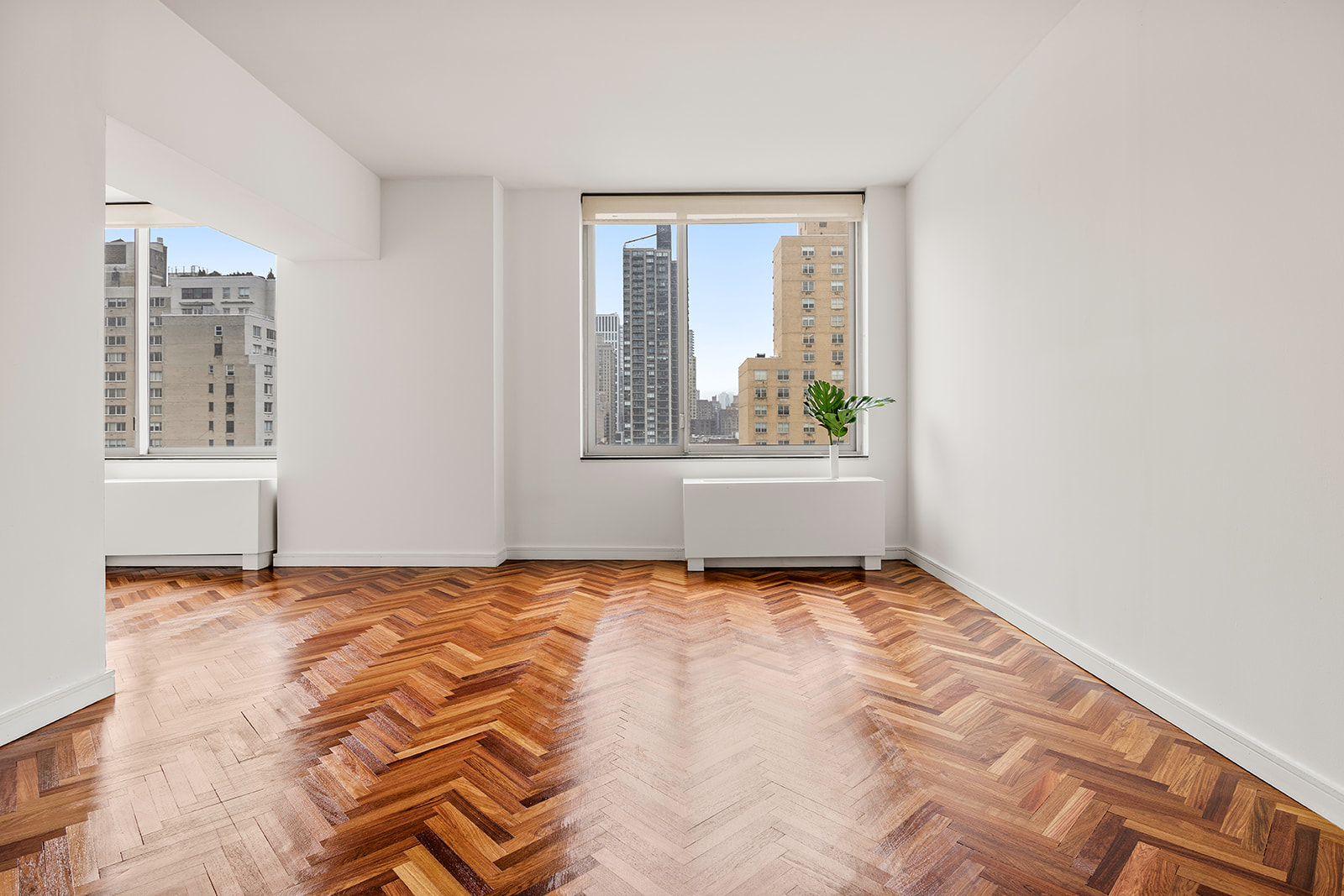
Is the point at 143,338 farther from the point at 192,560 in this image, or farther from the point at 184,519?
the point at 192,560

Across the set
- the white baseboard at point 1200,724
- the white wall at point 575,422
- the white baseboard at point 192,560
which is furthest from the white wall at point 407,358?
the white baseboard at point 1200,724

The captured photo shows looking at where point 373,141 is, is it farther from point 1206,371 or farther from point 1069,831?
point 1069,831

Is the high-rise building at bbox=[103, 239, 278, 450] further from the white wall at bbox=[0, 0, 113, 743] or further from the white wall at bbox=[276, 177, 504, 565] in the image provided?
the white wall at bbox=[0, 0, 113, 743]

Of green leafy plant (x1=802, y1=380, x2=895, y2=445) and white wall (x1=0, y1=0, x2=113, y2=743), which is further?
green leafy plant (x1=802, y1=380, x2=895, y2=445)

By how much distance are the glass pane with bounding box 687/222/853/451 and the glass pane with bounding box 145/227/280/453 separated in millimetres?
3303

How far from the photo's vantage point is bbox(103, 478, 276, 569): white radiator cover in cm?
430

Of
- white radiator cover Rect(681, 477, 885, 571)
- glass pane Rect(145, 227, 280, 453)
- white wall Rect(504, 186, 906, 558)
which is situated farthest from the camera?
glass pane Rect(145, 227, 280, 453)

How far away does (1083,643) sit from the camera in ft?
8.51

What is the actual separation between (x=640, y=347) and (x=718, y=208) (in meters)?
1.18

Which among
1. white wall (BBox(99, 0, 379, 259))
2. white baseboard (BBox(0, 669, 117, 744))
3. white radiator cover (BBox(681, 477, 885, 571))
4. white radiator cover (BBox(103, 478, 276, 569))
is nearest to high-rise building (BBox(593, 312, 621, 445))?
white radiator cover (BBox(681, 477, 885, 571))

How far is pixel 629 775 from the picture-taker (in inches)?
68.7

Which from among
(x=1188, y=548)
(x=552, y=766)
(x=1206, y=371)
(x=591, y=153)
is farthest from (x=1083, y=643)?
(x=591, y=153)

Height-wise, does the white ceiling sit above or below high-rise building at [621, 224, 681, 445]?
above

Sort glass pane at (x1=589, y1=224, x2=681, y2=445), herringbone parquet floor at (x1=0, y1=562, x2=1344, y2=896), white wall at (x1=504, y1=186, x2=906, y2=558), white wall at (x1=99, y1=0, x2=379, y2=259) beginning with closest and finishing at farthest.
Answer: herringbone parquet floor at (x1=0, y1=562, x2=1344, y2=896)
white wall at (x1=99, y1=0, x2=379, y2=259)
white wall at (x1=504, y1=186, x2=906, y2=558)
glass pane at (x1=589, y1=224, x2=681, y2=445)
